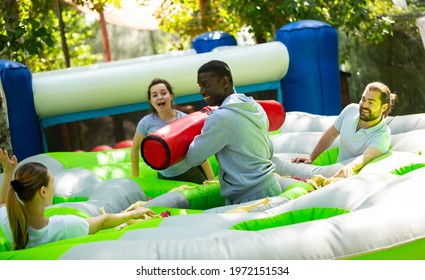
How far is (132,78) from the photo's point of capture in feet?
17.2

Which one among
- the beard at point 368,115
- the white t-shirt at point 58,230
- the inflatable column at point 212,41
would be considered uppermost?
the inflatable column at point 212,41

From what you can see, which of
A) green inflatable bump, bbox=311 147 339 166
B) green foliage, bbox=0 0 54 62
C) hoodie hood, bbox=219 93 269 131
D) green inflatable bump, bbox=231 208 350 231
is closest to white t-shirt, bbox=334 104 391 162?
green inflatable bump, bbox=311 147 339 166

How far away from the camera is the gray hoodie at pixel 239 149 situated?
2.91 m

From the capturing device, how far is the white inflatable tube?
512 centimetres

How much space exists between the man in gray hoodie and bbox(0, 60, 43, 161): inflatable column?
2.23m

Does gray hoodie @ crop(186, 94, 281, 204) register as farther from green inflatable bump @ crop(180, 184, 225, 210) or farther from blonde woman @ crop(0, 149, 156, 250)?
blonde woman @ crop(0, 149, 156, 250)

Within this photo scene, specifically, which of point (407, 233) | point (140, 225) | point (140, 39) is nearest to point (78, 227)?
point (140, 225)

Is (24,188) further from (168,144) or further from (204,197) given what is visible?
(204,197)

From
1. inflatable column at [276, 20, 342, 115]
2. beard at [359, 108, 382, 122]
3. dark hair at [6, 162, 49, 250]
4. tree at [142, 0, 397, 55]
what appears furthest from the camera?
tree at [142, 0, 397, 55]

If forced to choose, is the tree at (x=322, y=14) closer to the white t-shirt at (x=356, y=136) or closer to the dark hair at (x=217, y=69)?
the white t-shirt at (x=356, y=136)

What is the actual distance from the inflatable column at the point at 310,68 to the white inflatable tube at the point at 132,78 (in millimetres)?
110

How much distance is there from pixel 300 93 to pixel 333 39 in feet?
1.52

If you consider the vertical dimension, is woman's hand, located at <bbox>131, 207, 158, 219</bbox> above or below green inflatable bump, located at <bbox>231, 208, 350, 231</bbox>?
above

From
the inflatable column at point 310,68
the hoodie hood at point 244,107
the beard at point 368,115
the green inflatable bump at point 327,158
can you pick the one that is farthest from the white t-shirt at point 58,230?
the inflatable column at point 310,68
